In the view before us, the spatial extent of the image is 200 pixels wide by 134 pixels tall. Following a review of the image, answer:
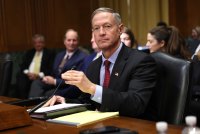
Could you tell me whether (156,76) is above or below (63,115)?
above

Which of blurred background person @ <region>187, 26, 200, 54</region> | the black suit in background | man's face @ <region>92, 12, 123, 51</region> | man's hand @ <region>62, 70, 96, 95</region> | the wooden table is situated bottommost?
the black suit in background

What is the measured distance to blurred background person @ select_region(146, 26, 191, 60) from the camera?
3826 mm

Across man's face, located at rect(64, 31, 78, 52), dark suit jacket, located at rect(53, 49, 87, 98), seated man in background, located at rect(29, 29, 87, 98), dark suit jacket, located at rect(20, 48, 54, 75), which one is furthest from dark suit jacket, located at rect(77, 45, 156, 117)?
dark suit jacket, located at rect(20, 48, 54, 75)

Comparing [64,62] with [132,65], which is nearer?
[132,65]

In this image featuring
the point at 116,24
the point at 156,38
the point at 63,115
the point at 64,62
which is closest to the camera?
the point at 63,115

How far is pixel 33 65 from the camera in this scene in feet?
20.7

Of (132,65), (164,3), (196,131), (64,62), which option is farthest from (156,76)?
(164,3)

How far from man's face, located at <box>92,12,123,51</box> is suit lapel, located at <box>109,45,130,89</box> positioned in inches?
3.7

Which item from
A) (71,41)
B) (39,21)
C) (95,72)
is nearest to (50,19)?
(39,21)

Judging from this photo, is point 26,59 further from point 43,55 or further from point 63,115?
point 63,115

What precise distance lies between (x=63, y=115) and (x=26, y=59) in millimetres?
4612

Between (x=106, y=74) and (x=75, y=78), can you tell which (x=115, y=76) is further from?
(x=75, y=78)

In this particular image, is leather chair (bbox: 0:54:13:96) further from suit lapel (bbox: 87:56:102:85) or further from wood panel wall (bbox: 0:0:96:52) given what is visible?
wood panel wall (bbox: 0:0:96:52)

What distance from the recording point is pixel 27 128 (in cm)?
168
